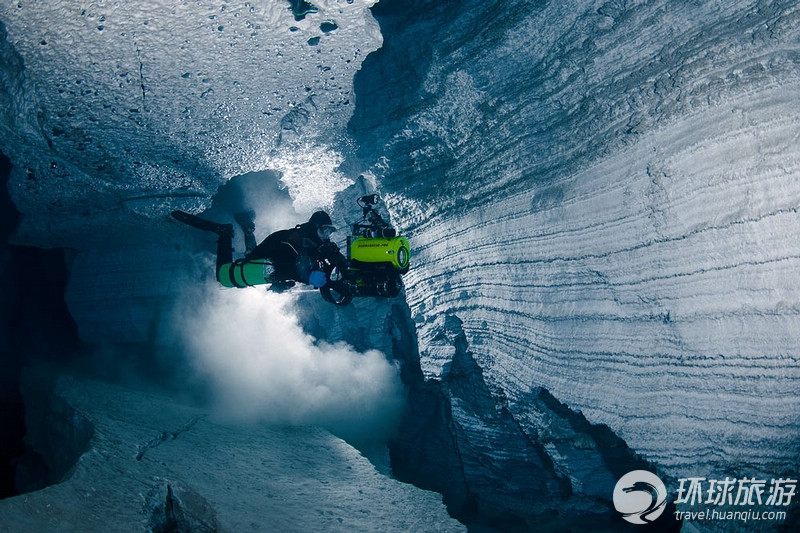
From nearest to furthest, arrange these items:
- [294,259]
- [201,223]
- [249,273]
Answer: [294,259] → [249,273] → [201,223]

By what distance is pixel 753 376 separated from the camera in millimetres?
2234

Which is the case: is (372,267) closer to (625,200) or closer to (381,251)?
(381,251)

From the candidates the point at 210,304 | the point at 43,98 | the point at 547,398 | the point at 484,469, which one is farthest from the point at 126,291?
the point at 547,398

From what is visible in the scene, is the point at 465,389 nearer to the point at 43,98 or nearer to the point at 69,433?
the point at 69,433

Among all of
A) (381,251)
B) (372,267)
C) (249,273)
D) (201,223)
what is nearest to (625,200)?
(381,251)

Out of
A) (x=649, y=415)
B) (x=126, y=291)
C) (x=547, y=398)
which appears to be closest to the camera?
(x=649, y=415)

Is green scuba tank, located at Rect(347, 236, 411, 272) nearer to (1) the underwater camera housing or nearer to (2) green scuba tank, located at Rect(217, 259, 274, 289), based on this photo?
(1) the underwater camera housing

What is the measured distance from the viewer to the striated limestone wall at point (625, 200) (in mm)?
2178

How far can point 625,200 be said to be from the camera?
2.78 metres

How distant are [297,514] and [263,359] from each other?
4.34 meters

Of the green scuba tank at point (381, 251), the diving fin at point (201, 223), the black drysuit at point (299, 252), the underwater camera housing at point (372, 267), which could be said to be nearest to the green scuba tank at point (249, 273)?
the black drysuit at point (299, 252)

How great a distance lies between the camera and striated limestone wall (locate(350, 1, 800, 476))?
2.18m

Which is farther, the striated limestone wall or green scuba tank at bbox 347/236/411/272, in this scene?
green scuba tank at bbox 347/236/411/272

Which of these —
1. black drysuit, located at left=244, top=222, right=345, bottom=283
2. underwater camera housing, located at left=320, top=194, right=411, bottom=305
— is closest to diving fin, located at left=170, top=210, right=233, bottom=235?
black drysuit, located at left=244, top=222, right=345, bottom=283
